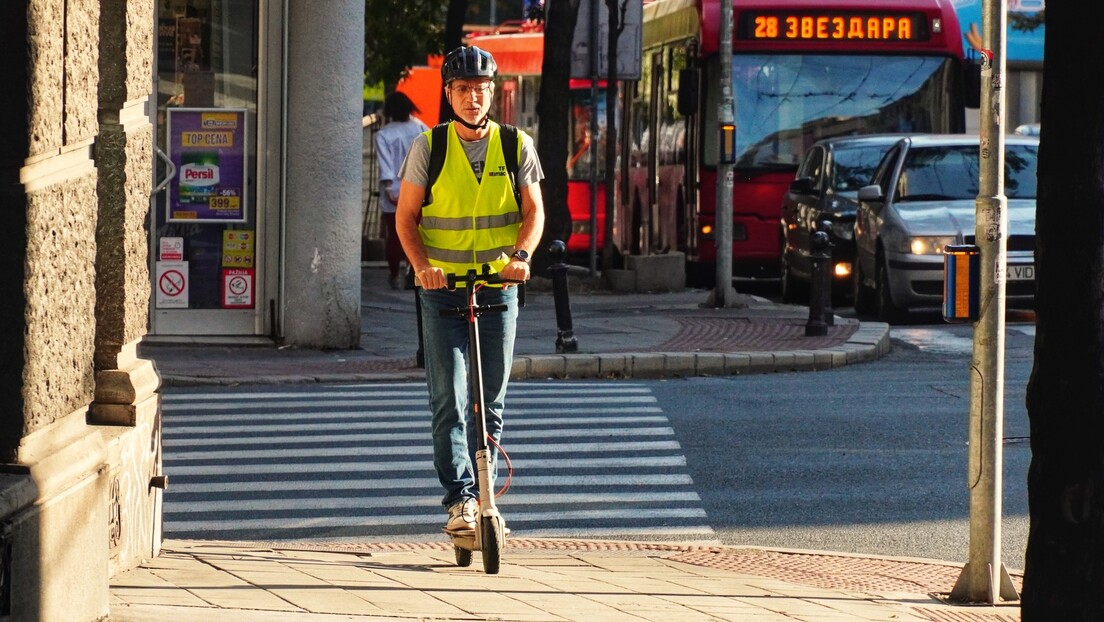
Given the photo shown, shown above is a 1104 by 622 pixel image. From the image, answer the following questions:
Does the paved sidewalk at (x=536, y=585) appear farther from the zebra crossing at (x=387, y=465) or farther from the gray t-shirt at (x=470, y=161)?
the gray t-shirt at (x=470, y=161)

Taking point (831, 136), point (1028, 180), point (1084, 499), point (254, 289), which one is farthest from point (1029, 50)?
point (1084, 499)

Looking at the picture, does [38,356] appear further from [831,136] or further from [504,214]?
[831,136]

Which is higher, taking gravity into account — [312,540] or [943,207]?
[943,207]

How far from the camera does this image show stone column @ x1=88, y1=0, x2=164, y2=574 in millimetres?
6434

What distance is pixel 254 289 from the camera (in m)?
15.2

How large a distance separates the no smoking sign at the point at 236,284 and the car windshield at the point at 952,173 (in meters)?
6.23

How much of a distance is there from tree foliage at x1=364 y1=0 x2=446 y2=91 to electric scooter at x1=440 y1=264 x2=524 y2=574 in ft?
80.0

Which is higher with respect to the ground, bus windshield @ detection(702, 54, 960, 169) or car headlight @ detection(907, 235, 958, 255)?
bus windshield @ detection(702, 54, 960, 169)

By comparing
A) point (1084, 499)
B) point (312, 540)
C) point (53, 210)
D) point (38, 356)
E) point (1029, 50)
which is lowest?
point (312, 540)

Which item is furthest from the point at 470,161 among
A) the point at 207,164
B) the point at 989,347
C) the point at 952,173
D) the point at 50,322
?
the point at 952,173

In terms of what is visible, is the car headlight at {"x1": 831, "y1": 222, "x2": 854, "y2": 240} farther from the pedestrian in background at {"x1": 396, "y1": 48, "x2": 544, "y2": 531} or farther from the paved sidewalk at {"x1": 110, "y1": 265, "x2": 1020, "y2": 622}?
the pedestrian in background at {"x1": 396, "y1": 48, "x2": 544, "y2": 531}

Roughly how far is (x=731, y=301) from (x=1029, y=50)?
12.8m

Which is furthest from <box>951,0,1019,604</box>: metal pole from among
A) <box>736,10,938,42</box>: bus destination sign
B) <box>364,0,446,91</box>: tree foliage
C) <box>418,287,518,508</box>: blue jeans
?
<box>364,0,446,91</box>: tree foliage

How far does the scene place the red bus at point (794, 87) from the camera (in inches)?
870
